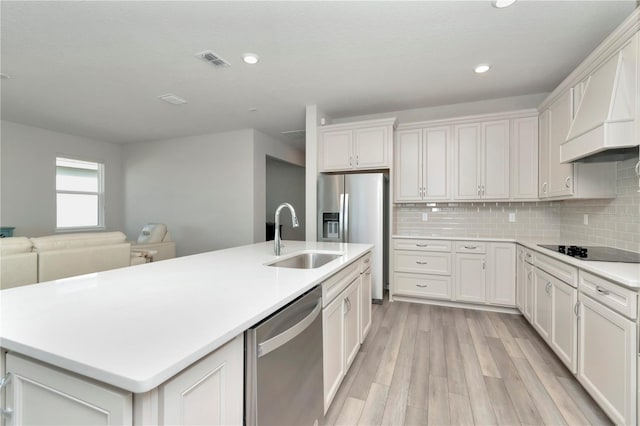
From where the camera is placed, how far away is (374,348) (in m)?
2.48

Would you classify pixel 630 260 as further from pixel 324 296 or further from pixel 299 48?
pixel 299 48

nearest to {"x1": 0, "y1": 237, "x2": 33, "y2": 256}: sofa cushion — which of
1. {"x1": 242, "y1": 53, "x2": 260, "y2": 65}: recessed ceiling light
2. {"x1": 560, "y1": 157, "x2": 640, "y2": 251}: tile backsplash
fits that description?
{"x1": 242, "y1": 53, "x2": 260, "y2": 65}: recessed ceiling light

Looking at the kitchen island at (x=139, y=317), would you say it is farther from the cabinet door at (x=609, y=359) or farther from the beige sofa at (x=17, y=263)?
the beige sofa at (x=17, y=263)

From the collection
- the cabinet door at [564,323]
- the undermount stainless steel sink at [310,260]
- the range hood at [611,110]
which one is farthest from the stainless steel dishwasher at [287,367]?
the range hood at [611,110]

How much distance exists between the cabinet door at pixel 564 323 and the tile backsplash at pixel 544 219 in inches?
27.6

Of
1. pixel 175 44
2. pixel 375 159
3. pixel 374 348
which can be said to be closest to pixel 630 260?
pixel 374 348

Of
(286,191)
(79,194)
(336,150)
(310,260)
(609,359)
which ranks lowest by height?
(609,359)

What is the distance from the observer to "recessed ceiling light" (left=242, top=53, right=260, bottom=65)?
2.65 m

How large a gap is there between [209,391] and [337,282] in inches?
41.0

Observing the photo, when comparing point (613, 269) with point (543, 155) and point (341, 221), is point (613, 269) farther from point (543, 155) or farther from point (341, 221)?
point (341, 221)

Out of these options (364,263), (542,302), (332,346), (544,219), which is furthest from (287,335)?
(544,219)

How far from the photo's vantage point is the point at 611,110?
1.90m

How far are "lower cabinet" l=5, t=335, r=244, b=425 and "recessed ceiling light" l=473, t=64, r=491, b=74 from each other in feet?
10.7

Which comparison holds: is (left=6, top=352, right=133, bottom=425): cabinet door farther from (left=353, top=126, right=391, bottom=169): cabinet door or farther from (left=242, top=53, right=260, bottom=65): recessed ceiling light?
(left=353, top=126, right=391, bottom=169): cabinet door
